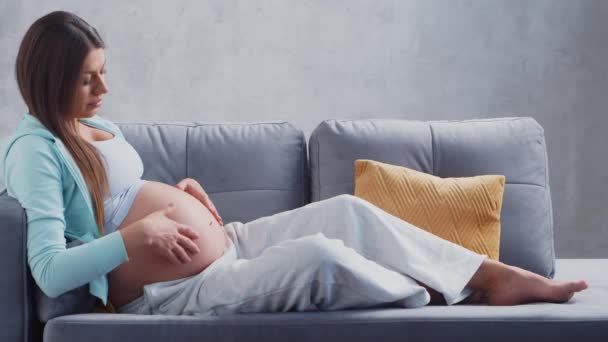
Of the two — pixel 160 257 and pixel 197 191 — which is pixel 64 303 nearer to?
pixel 160 257

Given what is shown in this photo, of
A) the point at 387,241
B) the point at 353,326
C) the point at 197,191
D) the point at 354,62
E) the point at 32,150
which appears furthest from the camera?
the point at 354,62

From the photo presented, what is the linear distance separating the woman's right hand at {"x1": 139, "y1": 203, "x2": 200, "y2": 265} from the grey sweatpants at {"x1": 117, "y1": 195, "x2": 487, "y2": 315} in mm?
60

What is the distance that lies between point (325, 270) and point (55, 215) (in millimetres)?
537

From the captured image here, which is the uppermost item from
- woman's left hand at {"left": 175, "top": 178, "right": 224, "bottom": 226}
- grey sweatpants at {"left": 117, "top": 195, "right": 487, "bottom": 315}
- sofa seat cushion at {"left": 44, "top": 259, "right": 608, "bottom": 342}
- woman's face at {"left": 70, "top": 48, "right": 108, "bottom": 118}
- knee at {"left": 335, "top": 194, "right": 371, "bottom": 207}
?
woman's face at {"left": 70, "top": 48, "right": 108, "bottom": 118}

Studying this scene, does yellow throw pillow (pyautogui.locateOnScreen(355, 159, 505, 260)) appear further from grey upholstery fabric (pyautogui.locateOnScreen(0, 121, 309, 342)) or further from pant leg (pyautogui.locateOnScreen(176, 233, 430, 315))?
pant leg (pyautogui.locateOnScreen(176, 233, 430, 315))

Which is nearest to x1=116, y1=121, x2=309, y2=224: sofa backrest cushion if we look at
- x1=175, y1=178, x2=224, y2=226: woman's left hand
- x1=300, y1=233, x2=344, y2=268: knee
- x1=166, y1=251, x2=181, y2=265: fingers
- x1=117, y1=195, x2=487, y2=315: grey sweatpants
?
x1=175, y1=178, x2=224, y2=226: woman's left hand

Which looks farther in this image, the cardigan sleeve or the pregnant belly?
the pregnant belly

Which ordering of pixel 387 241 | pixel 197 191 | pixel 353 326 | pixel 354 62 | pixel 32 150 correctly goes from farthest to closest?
pixel 354 62 < pixel 197 191 < pixel 387 241 < pixel 32 150 < pixel 353 326

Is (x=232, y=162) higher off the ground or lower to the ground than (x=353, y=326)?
higher

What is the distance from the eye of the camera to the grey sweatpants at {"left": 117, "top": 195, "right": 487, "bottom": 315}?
4.99 ft

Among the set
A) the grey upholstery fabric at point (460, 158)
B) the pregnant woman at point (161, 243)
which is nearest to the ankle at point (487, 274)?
the pregnant woman at point (161, 243)

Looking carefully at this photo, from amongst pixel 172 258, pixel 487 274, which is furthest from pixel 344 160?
A: pixel 172 258

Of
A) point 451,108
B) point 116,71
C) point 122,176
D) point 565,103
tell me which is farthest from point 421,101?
point 122,176

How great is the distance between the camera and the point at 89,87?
5.59ft
